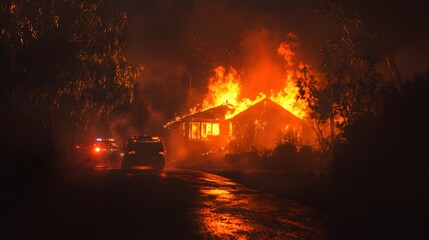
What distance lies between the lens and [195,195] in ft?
53.1

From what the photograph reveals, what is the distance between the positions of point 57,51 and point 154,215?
12614 mm

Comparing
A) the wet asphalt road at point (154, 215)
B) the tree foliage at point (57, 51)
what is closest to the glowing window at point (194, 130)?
the tree foliage at point (57, 51)

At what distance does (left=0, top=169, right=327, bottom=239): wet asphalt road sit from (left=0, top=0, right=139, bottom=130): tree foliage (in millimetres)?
5520

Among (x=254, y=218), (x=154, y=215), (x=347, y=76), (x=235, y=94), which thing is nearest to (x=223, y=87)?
(x=235, y=94)

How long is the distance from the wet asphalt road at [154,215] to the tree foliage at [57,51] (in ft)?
18.1

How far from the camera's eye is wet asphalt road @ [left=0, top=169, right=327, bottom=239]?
31.2 ft

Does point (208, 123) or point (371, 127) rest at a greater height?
point (208, 123)

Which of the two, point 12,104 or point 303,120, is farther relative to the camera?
point 303,120

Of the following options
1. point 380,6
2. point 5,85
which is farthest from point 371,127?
point 5,85

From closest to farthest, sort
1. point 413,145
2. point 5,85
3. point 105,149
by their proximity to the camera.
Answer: point 413,145 < point 5,85 < point 105,149

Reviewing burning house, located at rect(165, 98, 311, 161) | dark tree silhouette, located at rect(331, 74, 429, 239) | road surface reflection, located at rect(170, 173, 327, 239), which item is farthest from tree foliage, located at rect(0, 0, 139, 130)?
Answer: burning house, located at rect(165, 98, 311, 161)

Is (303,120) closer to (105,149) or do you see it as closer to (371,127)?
(105,149)

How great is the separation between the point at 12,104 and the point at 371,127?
46.1 feet

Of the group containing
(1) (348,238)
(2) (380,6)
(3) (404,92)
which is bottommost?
(1) (348,238)
